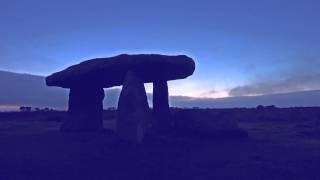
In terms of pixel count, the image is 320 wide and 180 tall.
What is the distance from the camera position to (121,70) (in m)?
24.9

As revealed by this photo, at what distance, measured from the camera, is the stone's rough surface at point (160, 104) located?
27.2 m

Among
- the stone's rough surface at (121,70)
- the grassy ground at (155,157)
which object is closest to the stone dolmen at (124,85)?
the stone's rough surface at (121,70)

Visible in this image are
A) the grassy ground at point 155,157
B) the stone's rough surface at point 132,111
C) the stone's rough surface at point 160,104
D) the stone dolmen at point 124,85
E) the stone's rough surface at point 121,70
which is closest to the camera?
the grassy ground at point 155,157

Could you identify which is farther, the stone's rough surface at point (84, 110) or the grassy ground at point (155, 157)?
the stone's rough surface at point (84, 110)

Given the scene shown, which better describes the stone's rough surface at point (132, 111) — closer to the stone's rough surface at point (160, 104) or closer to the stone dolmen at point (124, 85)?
the stone dolmen at point (124, 85)

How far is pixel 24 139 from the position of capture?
2362 cm

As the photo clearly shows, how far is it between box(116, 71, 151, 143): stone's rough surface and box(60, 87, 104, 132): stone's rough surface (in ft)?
13.3

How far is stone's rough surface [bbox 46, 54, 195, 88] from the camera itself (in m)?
24.0

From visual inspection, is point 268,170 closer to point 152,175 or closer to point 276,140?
point 152,175

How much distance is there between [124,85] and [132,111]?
146 cm

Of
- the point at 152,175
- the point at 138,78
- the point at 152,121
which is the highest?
the point at 138,78

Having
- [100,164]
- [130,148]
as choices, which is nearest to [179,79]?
[130,148]

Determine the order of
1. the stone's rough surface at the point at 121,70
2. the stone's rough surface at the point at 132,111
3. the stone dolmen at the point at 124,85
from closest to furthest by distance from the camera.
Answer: the stone's rough surface at the point at 132,111, the stone dolmen at the point at 124,85, the stone's rough surface at the point at 121,70

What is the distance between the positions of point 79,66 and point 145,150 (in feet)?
22.4
